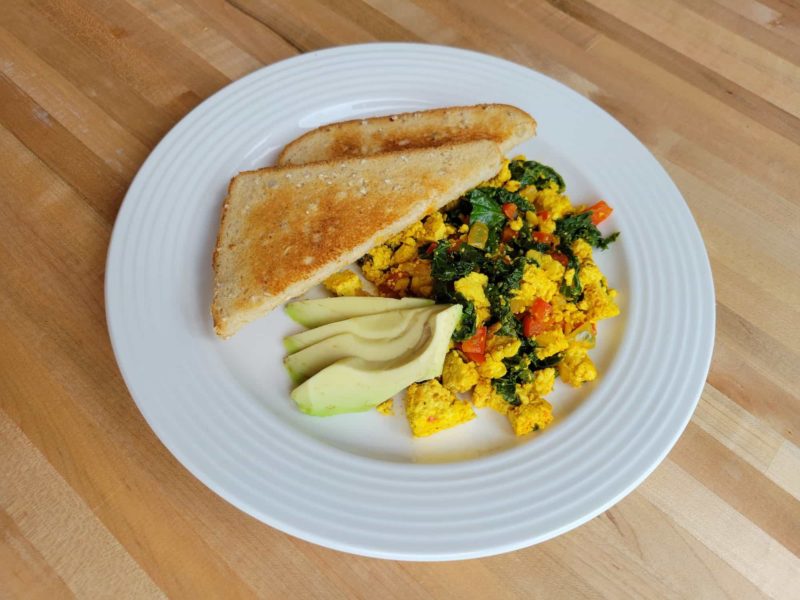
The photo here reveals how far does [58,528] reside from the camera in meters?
1.72

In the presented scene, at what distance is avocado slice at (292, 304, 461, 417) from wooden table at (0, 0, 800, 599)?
1.24 ft

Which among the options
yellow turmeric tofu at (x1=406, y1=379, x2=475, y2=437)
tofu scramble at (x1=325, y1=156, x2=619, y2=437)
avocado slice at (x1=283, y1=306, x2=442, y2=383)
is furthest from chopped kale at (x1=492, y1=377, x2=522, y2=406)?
avocado slice at (x1=283, y1=306, x2=442, y2=383)

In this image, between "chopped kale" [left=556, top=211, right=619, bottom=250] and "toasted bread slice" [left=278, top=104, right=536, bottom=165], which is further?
"toasted bread slice" [left=278, top=104, right=536, bottom=165]

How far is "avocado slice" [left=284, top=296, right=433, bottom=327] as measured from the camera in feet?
6.63

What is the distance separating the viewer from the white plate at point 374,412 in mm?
1674

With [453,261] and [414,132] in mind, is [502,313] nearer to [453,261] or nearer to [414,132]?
[453,261]

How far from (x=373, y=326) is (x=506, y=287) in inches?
17.2

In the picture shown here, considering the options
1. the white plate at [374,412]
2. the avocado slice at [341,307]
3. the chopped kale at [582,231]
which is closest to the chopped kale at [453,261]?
the avocado slice at [341,307]

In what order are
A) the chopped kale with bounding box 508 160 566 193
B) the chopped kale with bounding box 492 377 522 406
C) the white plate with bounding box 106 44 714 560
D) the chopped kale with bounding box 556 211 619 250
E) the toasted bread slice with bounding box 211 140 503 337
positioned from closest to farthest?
the white plate with bounding box 106 44 714 560
the chopped kale with bounding box 492 377 522 406
the toasted bread slice with bounding box 211 140 503 337
the chopped kale with bounding box 556 211 619 250
the chopped kale with bounding box 508 160 566 193

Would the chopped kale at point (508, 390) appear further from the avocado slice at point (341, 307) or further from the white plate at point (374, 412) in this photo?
the avocado slice at point (341, 307)

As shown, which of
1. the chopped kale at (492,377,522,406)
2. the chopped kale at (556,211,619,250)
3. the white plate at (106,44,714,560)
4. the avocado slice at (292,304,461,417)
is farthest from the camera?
the chopped kale at (556,211,619,250)

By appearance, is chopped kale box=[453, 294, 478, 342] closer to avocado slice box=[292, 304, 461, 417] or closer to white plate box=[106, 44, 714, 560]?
avocado slice box=[292, 304, 461, 417]

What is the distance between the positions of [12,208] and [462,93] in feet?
5.68

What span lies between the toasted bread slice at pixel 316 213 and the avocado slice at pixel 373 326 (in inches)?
7.1
